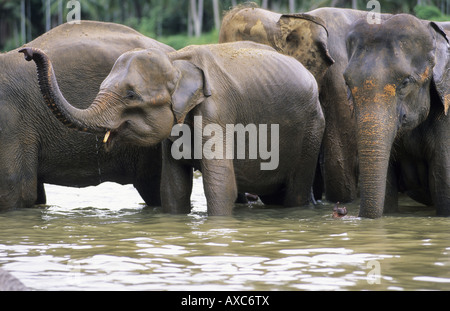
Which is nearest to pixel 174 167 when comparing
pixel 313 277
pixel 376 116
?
pixel 376 116

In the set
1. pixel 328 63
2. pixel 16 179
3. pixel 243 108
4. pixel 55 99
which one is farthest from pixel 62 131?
pixel 328 63

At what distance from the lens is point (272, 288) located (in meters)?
5.25

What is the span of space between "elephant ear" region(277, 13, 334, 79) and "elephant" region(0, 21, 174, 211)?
165 cm

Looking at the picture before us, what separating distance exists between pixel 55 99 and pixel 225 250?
2025 millimetres

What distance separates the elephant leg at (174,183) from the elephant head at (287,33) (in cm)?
229

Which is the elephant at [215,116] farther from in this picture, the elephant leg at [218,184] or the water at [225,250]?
the water at [225,250]

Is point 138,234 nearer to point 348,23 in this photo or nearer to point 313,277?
point 313,277

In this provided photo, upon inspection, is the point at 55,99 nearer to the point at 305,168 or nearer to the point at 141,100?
the point at 141,100

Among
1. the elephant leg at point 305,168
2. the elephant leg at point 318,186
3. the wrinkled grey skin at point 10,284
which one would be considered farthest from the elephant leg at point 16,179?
the wrinkled grey skin at point 10,284

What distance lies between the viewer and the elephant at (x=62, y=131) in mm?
8961

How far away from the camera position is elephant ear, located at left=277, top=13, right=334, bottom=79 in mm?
10125

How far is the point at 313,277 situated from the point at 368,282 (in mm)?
335

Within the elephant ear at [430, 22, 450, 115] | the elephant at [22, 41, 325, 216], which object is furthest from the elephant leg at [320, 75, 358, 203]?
the elephant ear at [430, 22, 450, 115]

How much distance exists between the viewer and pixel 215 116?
8273 millimetres
